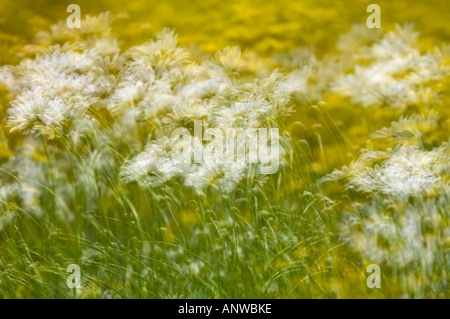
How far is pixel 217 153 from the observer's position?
1909 mm

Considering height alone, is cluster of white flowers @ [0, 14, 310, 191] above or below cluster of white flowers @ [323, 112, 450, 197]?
above

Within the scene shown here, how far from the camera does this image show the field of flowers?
1.84 metres

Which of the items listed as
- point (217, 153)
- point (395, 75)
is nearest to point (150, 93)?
point (217, 153)

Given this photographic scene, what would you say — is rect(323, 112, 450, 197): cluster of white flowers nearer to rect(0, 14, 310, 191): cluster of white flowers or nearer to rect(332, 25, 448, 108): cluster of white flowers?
rect(332, 25, 448, 108): cluster of white flowers

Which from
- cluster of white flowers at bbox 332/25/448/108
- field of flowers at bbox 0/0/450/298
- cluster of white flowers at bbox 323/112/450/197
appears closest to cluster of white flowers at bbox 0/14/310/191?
field of flowers at bbox 0/0/450/298

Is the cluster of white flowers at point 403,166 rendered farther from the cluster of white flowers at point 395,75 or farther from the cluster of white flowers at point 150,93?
the cluster of white flowers at point 150,93

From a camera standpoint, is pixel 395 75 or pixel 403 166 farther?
pixel 395 75

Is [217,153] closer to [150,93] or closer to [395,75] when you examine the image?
[150,93]

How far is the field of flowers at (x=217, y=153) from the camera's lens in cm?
184

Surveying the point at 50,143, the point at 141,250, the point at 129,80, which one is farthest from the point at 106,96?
the point at 141,250

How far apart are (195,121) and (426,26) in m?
0.82

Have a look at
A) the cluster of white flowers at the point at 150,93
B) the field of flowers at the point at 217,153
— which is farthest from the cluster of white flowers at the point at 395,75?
the cluster of white flowers at the point at 150,93

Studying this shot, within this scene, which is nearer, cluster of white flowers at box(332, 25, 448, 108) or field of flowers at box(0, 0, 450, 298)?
field of flowers at box(0, 0, 450, 298)

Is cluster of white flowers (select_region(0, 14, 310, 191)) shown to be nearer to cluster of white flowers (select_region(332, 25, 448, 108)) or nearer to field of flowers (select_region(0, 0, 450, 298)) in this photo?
field of flowers (select_region(0, 0, 450, 298))
